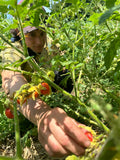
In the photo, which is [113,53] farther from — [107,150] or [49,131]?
[107,150]

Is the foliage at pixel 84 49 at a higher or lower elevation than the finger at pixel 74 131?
higher

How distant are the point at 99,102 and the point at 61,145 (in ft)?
1.69

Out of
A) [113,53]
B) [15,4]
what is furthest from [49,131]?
[15,4]

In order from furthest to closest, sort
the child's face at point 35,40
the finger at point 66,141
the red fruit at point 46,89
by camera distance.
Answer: the child's face at point 35,40
the red fruit at point 46,89
the finger at point 66,141

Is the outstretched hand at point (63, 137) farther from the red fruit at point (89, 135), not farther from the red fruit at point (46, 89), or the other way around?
the red fruit at point (46, 89)

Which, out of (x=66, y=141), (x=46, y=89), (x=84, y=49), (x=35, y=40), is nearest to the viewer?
(x=66, y=141)

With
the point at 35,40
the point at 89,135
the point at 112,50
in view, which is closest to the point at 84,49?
the point at 112,50

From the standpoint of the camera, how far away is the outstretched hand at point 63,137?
2.11 ft

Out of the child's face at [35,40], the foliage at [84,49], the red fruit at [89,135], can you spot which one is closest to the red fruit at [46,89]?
the foliage at [84,49]

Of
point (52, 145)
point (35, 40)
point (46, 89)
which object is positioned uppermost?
point (35, 40)

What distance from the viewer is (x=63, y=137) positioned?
667 millimetres

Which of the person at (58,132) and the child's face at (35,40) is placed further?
the child's face at (35,40)

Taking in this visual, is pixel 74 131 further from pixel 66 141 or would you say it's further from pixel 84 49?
pixel 84 49

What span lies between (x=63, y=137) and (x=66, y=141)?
0.7 inches
